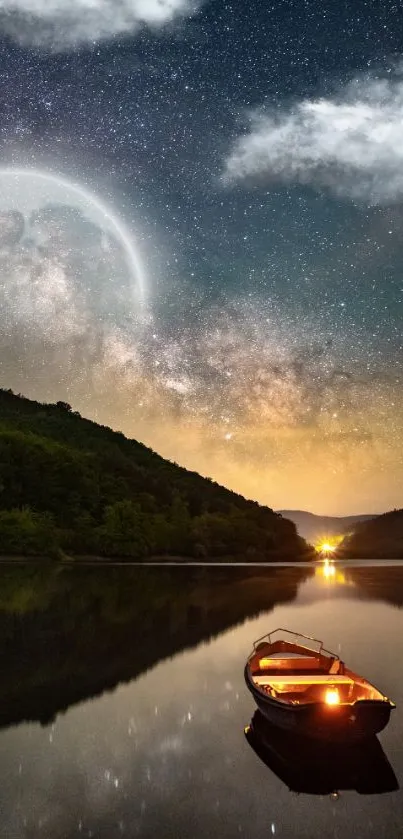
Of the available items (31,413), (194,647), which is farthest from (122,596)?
(31,413)

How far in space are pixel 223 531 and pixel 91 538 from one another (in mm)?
52249

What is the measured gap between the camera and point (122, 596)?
4972 centimetres

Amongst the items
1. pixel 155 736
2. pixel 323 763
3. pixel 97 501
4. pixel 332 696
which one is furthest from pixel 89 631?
pixel 97 501

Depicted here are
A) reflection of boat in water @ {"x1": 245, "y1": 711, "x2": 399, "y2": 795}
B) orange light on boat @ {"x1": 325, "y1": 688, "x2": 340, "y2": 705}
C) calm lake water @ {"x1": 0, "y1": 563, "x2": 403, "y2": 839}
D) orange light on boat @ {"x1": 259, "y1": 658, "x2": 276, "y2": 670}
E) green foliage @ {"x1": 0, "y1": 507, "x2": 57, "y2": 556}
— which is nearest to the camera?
calm lake water @ {"x1": 0, "y1": 563, "x2": 403, "y2": 839}

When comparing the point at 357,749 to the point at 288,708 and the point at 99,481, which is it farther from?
the point at 99,481

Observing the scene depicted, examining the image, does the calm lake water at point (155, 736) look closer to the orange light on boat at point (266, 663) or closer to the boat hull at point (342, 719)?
the boat hull at point (342, 719)

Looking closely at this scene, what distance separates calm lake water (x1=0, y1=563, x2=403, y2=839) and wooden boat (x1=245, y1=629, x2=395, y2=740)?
90cm

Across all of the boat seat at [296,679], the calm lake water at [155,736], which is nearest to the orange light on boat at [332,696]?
the boat seat at [296,679]

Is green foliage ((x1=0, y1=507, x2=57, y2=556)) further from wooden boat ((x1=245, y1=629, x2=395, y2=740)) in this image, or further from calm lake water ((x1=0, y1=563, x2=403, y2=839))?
wooden boat ((x1=245, y1=629, x2=395, y2=740))

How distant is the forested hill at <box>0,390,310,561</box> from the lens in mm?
116188

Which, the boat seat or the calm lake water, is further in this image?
the boat seat

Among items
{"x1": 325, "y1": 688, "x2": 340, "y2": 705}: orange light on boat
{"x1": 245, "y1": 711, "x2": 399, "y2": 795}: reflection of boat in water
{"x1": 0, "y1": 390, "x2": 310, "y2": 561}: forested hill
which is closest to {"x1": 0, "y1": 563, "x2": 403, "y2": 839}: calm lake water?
{"x1": 245, "y1": 711, "x2": 399, "y2": 795}: reflection of boat in water

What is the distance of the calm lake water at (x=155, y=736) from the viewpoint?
10.8 meters

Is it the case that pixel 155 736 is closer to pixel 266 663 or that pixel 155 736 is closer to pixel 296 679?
pixel 296 679
